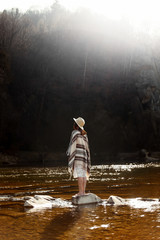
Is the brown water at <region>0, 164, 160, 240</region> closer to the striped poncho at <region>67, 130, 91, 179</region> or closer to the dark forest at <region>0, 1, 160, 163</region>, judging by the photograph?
the striped poncho at <region>67, 130, 91, 179</region>

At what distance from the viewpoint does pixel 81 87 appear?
45750 millimetres

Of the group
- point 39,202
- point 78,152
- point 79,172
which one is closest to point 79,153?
point 78,152

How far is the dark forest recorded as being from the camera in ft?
139

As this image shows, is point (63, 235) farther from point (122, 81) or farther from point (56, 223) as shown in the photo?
point (122, 81)

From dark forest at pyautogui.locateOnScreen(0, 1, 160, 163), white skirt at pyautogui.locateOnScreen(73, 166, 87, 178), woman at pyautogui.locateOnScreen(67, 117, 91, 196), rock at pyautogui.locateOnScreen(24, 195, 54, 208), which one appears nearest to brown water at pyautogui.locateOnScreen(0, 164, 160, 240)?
rock at pyautogui.locateOnScreen(24, 195, 54, 208)

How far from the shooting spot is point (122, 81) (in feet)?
157

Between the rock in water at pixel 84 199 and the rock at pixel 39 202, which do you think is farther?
the rock in water at pixel 84 199

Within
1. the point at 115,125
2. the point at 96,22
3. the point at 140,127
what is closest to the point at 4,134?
the point at 115,125

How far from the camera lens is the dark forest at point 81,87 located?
42.5m

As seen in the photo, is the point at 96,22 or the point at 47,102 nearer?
the point at 47,102

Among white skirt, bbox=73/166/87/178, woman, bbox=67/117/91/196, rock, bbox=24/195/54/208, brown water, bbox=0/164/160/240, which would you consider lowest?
brown water, bbox=0/164/160/240

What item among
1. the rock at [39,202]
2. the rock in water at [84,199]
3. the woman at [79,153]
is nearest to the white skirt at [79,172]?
the woman at [79,153]

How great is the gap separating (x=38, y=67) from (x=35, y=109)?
620 centimetres

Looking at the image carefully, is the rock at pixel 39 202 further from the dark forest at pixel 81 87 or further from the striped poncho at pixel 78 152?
the dark forest at pixel 81 87
